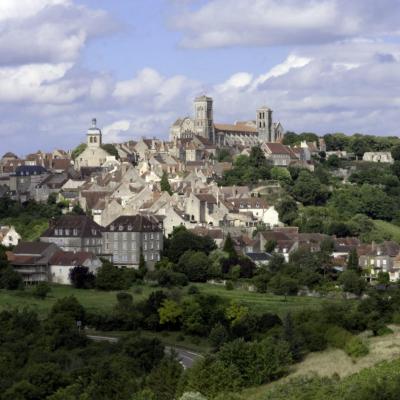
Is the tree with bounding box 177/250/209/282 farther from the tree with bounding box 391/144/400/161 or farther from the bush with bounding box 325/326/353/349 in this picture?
the tree with bounding box 391/144/400/161

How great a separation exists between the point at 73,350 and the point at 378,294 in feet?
61.3

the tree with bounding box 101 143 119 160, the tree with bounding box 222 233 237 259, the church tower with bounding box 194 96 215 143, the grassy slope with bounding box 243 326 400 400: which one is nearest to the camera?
the grassy slope with bounding box 243 326 400 400

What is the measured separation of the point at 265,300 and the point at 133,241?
12.2m

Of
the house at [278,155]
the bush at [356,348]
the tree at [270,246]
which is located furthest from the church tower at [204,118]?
the bush at [356,348]

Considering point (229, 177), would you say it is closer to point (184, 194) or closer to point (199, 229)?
point (184, 194)

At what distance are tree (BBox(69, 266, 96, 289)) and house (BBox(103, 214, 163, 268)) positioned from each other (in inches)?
230

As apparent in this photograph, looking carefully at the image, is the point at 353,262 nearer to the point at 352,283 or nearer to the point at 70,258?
the point at 352,283

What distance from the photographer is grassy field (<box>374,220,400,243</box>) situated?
86.0 m

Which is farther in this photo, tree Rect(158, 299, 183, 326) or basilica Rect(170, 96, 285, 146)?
basilica Rect(170, 96, 285, 146)

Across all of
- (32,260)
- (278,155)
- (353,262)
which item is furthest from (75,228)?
(278,155)

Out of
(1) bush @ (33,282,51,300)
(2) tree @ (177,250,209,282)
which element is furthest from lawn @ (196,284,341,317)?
(1) bush @ (33,282,51,300)

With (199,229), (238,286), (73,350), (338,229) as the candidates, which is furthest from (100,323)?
(338,229)

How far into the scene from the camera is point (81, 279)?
68375 mm

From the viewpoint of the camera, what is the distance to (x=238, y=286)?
70250mm
